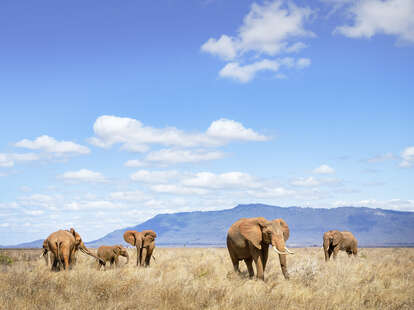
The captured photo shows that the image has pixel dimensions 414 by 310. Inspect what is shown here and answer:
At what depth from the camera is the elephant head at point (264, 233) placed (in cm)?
1299

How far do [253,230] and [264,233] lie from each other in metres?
0.40

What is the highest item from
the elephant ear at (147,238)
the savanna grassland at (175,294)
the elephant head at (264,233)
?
the elephant head at (264,233)

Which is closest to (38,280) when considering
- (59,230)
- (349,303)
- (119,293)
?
(119,293)

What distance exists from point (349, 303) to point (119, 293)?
5.68 meters

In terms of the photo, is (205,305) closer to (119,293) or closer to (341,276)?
(119,293)

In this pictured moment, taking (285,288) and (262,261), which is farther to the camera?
(262,261)

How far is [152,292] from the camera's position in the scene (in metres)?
10.5

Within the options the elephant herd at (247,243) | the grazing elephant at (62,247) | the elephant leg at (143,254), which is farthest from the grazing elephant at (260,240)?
the elephant leg at (143,254)

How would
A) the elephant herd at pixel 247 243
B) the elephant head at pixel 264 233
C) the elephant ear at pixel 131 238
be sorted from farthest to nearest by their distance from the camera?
the elephant ear at pixel 131 238 → the elephant herd at pixel 247 243 → the elephant head at pixel 264 233

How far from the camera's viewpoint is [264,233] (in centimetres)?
1352

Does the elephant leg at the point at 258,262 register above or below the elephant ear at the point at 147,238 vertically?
below

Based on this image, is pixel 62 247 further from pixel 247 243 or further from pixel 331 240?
pixel 331 240

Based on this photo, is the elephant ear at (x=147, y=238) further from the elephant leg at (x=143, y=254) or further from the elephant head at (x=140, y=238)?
the elephant leg at (x=143, y=254)

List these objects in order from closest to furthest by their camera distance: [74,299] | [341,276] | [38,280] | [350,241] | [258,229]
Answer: [74,299] → [38,280] → [258,229] → [341,276] → [350,241]
